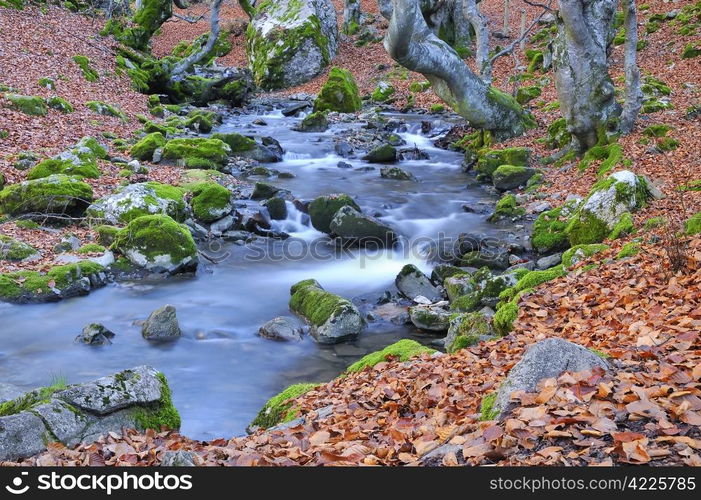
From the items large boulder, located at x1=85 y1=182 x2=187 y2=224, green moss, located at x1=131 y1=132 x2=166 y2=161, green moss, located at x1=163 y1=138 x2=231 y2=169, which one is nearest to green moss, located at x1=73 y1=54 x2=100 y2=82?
green moss, located at x1=131 y1=132 x2=166 y2=161

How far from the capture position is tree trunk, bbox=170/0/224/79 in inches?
977

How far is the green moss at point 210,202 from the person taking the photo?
1420cm

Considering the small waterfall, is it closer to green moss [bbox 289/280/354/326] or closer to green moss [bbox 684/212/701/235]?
green moss [bbox 289/280/354/326]

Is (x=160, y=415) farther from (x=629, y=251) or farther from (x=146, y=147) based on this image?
(x=146, y=147)

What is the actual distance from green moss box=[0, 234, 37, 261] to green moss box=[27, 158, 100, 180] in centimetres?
277

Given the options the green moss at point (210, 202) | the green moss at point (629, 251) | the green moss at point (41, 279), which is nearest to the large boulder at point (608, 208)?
the green moss at point (629, 251)

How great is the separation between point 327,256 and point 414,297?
2900 mm

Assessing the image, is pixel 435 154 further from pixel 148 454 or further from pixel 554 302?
pixel 148 454

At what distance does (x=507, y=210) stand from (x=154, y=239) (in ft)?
25.3

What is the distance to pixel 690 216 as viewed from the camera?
9.34 meters

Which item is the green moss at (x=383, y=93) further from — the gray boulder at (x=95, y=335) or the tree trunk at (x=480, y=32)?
the gray boulder at (x=95, y=335)

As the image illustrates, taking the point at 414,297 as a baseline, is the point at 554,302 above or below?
above

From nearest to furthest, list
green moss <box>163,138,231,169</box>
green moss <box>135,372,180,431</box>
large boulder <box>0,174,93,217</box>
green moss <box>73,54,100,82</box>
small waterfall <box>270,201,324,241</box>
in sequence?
green moss <box>135,372,180,431</box>, large boulder <box>0,174,93,217</box>, small waterfall <box>270,201,324,241</box>, green moss <box>163,138,231,169</box>, green moss <box>73,54,100,82</box>

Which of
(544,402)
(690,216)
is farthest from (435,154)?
(544,402)
